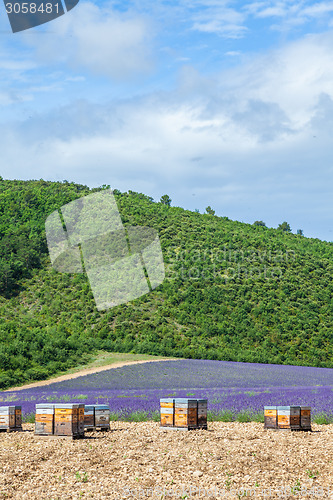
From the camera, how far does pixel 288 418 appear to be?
39.9 ft

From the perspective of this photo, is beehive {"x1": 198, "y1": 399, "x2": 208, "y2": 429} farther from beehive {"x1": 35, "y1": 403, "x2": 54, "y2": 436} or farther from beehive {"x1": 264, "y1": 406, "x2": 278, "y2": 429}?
beehive {"x1": 35, "y1": 403, "x2": 54, "y2": 436}

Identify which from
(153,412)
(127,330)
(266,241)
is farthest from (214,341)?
(153,412)

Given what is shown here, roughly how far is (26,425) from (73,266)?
47.9 meters

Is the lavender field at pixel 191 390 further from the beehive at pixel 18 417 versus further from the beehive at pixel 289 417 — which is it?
the beehive at pixel 18 417

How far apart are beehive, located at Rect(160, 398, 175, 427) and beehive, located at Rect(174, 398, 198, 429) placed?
0.28 feet

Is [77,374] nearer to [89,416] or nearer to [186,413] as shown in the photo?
[89,416]

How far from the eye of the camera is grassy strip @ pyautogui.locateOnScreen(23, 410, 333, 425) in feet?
44.6

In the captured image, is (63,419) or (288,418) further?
(288,418)

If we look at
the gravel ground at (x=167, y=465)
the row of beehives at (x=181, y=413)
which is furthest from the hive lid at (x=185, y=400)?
the gravel ground at (x=167, y=465)

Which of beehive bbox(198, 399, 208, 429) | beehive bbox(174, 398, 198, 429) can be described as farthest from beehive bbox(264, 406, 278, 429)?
beehive bbox(174, 398, 198, 429)

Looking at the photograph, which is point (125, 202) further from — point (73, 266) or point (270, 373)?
point (270, 373)

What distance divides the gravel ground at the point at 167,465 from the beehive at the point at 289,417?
50 cm

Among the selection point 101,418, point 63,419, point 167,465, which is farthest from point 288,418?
point 63,419

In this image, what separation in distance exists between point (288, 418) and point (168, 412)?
262 cm
